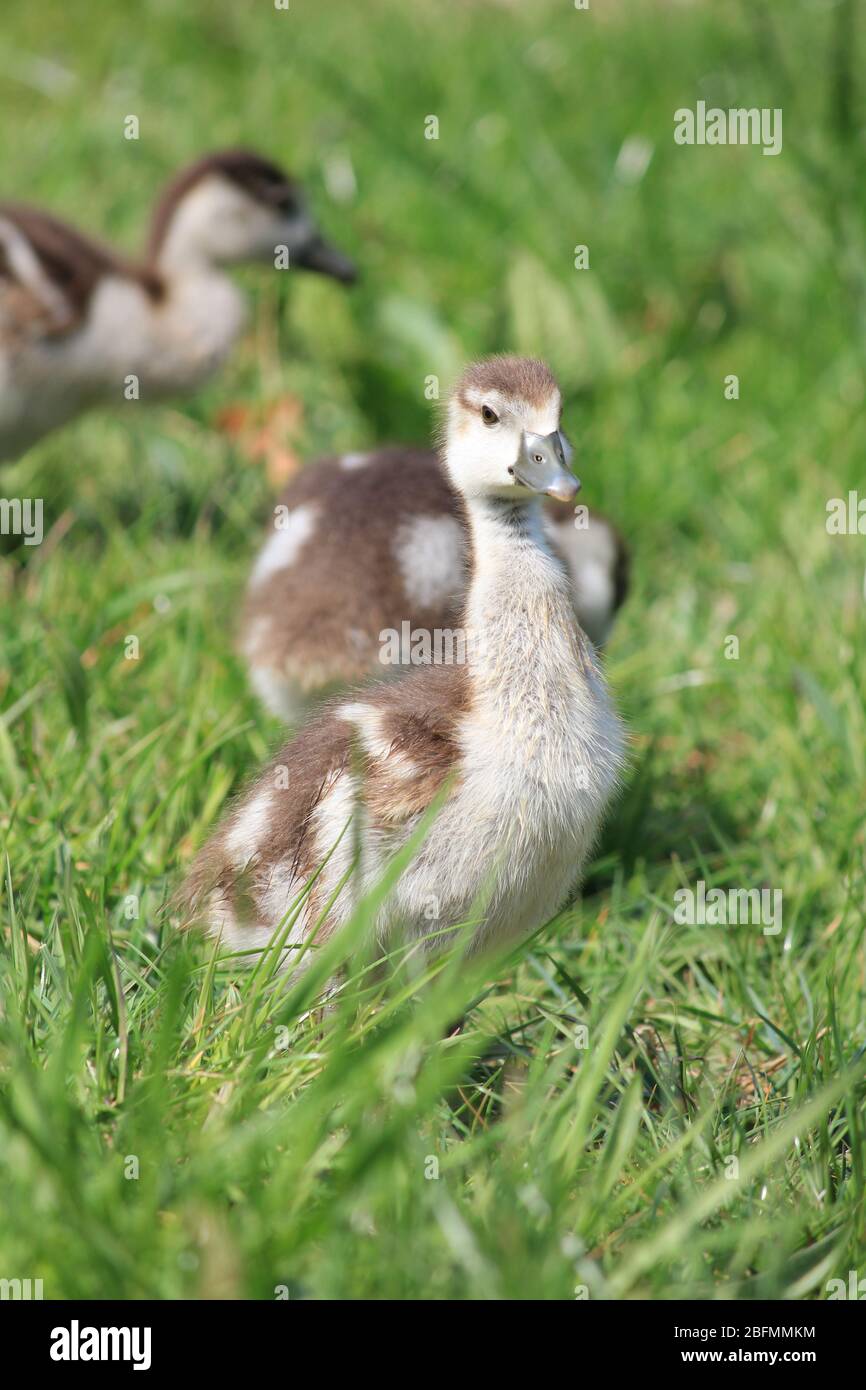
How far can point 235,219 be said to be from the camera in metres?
5.38

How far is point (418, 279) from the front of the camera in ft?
19.6

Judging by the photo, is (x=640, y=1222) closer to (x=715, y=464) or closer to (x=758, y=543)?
(x=758, y=543)

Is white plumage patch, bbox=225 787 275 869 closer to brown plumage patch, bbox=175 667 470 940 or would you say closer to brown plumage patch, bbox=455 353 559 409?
brown plumage patch, bbox=175 667 470 940

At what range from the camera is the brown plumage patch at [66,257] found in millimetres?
4758

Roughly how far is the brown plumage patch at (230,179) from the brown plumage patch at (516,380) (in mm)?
2834

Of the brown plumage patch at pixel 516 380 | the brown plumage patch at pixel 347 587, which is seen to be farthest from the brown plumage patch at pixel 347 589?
the brown plumage patch at pixel 516 380

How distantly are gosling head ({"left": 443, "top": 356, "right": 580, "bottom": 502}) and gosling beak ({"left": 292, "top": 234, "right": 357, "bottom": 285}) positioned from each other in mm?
2743

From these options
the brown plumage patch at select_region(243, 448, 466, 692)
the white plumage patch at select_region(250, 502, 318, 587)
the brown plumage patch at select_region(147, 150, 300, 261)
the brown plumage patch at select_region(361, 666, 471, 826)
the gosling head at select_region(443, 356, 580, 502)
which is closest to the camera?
the brown plumage patch at select_region(361, 666, 471, 826)

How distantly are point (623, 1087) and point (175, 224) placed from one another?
3.90 m

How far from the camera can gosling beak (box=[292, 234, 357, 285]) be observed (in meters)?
5.40

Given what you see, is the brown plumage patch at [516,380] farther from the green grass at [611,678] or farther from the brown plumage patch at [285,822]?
the green grass at [611,678]

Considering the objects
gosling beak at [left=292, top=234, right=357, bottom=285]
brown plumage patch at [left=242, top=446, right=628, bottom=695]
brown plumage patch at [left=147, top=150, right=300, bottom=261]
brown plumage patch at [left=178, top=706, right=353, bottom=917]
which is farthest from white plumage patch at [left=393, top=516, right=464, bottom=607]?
brown plumage patch at [left=147, top=150, right=300, bottom=261]

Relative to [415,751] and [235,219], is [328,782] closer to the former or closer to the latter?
[415,751]

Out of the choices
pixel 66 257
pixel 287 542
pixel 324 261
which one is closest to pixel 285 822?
pixel 287 542
